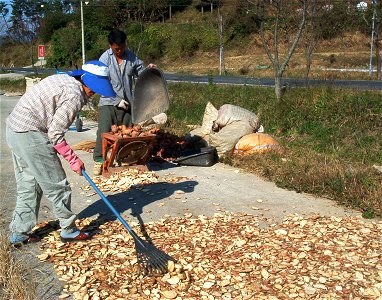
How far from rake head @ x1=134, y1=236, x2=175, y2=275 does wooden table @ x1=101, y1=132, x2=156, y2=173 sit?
8.28 ft

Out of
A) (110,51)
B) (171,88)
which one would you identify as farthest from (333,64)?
(110,51)

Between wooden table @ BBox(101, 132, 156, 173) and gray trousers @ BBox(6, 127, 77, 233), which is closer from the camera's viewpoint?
gray trousers @ BBox(6, 127, 77, 233)

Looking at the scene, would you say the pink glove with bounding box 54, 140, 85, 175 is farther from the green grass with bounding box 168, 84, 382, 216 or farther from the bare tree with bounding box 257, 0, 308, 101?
the bare tree with bounding box 257, 0, 308, 101

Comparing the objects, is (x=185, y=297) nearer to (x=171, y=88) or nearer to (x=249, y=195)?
(x=249, y=195)

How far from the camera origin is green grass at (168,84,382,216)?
5652 mm

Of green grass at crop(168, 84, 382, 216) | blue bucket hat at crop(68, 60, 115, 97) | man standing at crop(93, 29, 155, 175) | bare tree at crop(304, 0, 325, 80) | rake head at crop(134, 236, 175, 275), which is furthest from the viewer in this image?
bare tree at crop(304, 0, 325, 80)

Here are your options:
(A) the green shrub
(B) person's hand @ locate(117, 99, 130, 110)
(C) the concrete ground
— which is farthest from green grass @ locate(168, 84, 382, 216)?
(A) the green shrub

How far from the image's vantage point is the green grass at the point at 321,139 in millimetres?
5652

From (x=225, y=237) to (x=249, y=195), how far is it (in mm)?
1504

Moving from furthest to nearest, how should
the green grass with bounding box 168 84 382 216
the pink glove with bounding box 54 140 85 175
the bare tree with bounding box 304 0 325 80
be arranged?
the bare tree with bounding box 304 0 325 80, the green grass with bounding box 168 84 382 216, the pink glove with bounding box 54 140 85 175

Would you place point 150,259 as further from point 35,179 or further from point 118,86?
point 118,86

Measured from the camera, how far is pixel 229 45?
41.1 m

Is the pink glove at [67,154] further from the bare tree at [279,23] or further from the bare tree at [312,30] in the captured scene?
the bare tree at [312,30]

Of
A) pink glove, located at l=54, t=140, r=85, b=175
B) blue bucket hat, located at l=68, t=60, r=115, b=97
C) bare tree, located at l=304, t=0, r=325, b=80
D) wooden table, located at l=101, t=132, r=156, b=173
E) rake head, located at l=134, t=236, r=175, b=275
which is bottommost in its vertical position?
rake head, located at l=134, t=236, r=175, b=275
